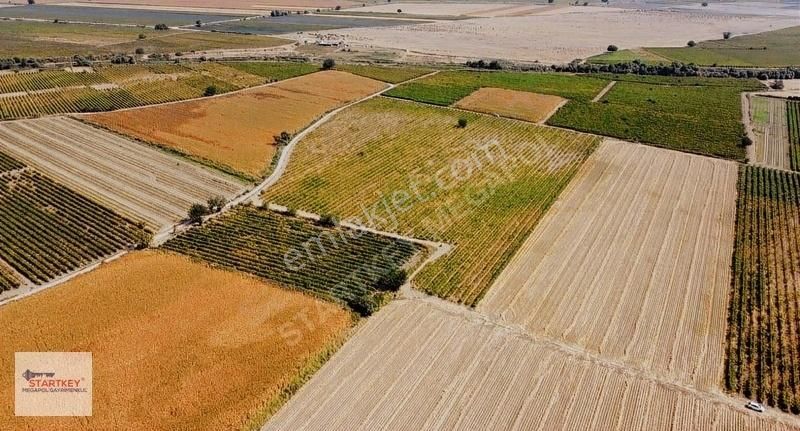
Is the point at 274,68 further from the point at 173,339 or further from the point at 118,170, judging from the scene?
the point at 173,339

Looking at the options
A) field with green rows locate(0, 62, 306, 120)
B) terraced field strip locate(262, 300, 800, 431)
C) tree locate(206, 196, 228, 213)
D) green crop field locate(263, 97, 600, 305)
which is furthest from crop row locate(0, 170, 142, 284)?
field with green rows locate(0, 62, 306, 120)

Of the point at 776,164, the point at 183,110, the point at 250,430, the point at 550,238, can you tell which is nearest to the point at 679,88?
the point at 776,164

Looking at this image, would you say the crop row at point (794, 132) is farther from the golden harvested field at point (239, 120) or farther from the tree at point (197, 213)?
the tree at point (197, 213)

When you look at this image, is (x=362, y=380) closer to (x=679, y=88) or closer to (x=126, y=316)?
(x=126, y=316)

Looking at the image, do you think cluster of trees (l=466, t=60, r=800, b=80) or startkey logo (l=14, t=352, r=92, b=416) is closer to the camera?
startkey logo (l=14, t=352, r=92, b=416)

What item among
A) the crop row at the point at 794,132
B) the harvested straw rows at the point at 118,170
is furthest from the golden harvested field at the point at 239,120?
the crop row at the point at 794,132

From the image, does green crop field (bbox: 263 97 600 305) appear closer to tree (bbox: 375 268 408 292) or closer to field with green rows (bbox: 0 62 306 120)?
tree (bbox: 375 268 408 292)
